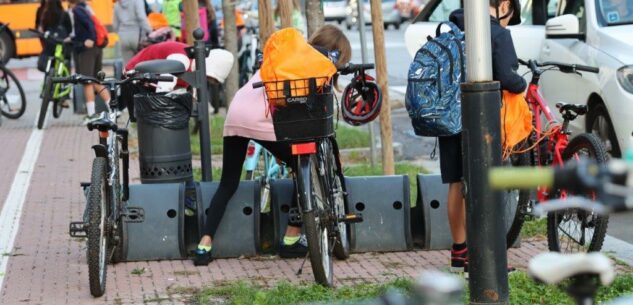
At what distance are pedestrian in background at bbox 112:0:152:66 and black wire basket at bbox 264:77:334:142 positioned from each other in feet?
35.4

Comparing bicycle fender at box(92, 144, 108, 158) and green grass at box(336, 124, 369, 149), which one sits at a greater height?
bicycle fender at box(92, 144, 108, 158)

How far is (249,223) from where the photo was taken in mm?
7988

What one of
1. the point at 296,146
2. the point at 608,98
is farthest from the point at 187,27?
the point at 296,146

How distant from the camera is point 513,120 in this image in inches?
283

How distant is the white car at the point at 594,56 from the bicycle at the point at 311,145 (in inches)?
135

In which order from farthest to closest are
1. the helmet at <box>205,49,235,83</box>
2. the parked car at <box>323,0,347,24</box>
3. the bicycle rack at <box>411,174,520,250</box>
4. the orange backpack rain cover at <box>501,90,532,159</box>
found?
the parked car at <box>323,0,347,24</box> < the helmet at <box>205,49,235,83</box> < the bicycle rack at <box>411,174,520,250</box> < the orange backpack rain cover at <box>501,90,532,159</box>

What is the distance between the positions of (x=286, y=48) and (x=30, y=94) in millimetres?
16183

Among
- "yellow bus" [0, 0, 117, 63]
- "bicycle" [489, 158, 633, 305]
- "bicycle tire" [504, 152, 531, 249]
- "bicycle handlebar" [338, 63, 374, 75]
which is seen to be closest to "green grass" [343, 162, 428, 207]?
"bicycle tire" [504, 152, 531, 249]

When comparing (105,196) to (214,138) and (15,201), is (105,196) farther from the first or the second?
(214,138)

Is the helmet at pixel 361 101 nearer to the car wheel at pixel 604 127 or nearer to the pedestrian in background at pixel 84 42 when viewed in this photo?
the car wheel at pixel 604 127

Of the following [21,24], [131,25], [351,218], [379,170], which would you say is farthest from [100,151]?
[21,24]

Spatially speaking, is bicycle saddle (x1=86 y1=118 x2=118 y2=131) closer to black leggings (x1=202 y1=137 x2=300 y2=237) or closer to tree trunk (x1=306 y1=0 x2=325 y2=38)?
black leggings (x1=202 y1=137 x2=300 y2=237)

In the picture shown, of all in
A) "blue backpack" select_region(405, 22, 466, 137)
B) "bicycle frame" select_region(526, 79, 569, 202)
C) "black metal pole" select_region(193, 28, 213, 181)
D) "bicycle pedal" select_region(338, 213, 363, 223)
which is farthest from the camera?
"black metal pole" select_region(193, 28, 213, 181)

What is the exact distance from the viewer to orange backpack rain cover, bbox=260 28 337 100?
691 cm
